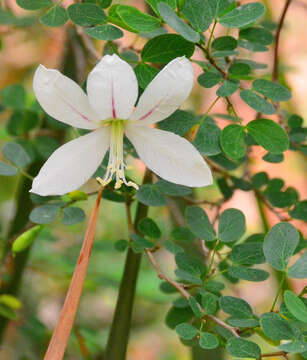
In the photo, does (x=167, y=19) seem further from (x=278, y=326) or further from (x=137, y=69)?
(x=278, y=326)

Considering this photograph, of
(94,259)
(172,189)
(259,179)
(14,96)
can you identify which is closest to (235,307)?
(172,189)

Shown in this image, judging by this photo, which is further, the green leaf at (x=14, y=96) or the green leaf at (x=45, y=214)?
the green leaf at (x=14, y=96)

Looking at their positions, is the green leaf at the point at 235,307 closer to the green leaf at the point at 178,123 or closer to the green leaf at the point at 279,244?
the green leaf at the point at 279,244

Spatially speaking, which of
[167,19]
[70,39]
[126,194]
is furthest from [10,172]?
[70,39]

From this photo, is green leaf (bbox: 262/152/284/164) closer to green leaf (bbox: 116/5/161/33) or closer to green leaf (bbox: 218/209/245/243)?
green leaf (bbox: 218/209/245/243)

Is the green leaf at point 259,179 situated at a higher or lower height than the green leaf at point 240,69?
lower

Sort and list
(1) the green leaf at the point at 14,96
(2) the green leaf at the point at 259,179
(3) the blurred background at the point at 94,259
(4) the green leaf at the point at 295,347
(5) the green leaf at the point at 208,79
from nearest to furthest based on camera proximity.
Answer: (4) the green leaf at the point at 295,347 < (5) the green leaf at the point at 208,79 < (2) the green leaf at the point at 259,179 < (1) the green leaf at the point at 14,96 < (3) the blurred background at the point at 94,259

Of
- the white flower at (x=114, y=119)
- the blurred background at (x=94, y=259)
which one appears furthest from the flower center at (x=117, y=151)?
the blurred background at (x=94, y=259)
